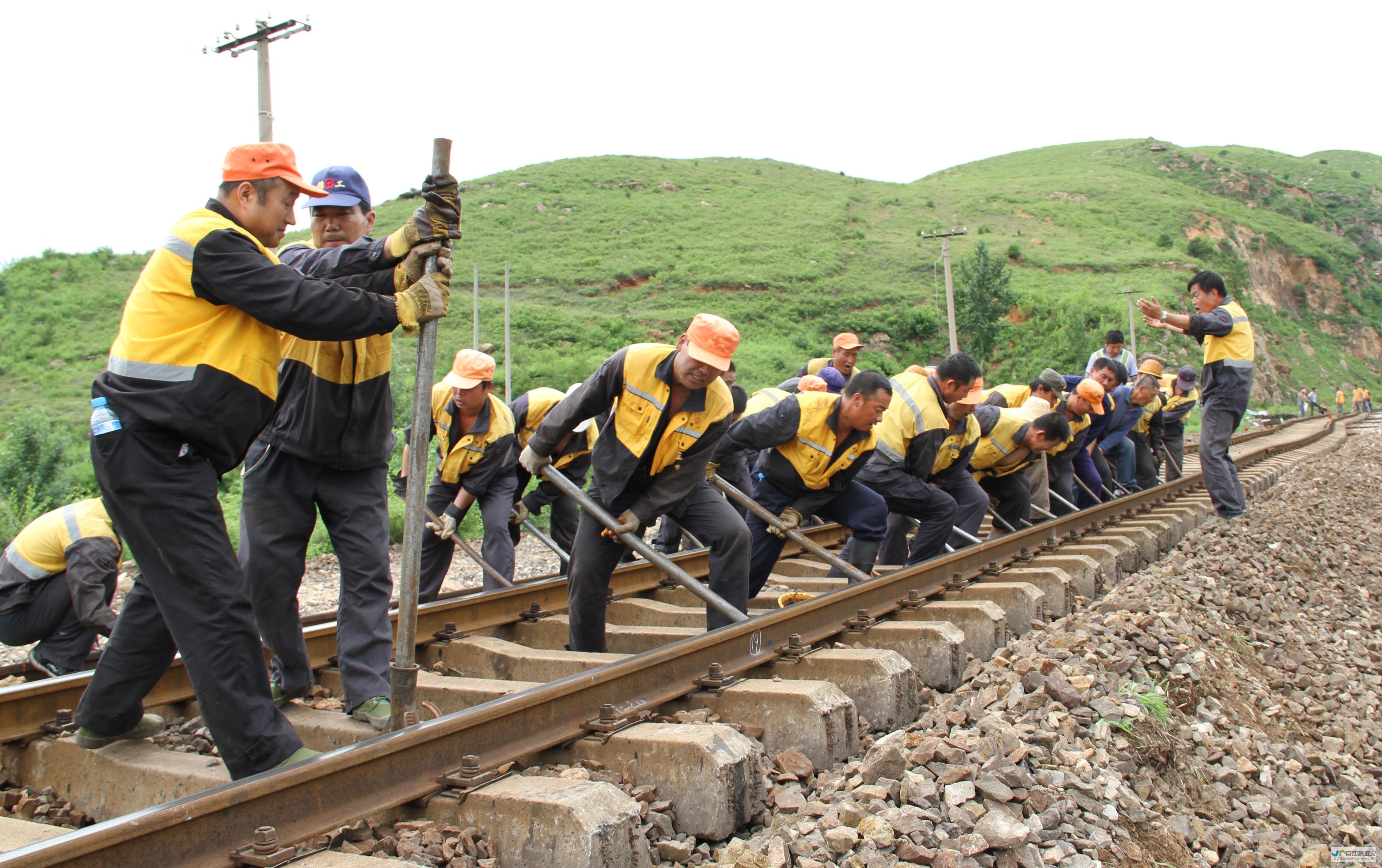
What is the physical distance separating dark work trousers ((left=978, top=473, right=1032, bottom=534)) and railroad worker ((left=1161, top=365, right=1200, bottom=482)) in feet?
18.9

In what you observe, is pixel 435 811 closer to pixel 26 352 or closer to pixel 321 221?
pixel 321 221

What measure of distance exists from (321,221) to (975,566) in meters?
4.54

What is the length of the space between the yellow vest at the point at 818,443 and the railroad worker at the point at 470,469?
199cm

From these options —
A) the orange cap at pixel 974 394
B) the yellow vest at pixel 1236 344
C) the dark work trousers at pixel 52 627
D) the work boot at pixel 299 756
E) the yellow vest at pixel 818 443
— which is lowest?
the dark work trousers at pixel 52 627

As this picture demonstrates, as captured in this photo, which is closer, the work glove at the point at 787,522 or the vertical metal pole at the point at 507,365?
the work glove at the point at 787,522

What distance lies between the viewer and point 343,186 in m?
3.97

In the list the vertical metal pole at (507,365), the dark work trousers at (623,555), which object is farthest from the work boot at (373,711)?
the vertical metal pole at (507,365)

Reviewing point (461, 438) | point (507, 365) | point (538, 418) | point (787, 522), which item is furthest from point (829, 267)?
point (787, 522)

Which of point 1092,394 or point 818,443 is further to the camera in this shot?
point 1092,394

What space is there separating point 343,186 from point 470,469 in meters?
2.93

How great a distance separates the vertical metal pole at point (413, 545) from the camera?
3.10m

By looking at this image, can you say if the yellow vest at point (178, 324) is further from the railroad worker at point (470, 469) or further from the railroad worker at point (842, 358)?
the railroad worker at point (842, 358)

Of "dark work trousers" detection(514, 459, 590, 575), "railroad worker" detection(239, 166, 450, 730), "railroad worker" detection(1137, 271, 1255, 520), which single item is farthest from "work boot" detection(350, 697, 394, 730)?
"railroad worker" detection(1137, 271, 1255, 520)

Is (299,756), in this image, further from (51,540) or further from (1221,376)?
(1221,376)
